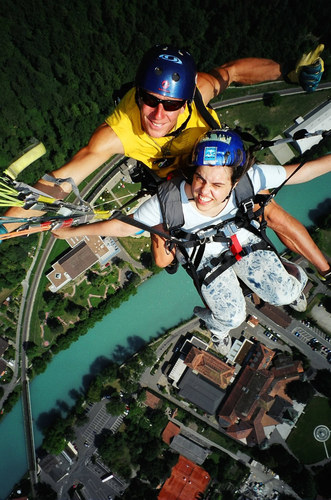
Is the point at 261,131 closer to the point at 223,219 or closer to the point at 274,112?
the point at 274,112

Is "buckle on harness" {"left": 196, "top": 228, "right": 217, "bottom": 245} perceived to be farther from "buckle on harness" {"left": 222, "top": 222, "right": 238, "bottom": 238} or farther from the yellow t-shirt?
the yellow t-shirt

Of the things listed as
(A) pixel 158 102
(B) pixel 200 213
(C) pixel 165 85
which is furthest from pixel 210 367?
(C) pixel 165 85

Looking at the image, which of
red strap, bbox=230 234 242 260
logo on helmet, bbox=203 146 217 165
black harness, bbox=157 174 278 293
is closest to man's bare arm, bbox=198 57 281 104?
logo on helmet, bbox=203 146 217 165

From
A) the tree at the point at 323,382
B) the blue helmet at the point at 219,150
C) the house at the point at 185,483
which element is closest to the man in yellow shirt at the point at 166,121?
the blue helmet at the point at 219,150

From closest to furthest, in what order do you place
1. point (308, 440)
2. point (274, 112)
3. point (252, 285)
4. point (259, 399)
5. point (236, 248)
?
point (236, 248)
point (252, 285)
point (308, 440)
point (259, 399)
point (274, 112)

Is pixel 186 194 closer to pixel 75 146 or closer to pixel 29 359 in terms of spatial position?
pixel 75 146

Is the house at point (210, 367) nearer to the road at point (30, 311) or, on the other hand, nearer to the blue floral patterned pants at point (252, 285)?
the road at point (30, 311)

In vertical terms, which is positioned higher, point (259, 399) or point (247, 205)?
point (247, 205)

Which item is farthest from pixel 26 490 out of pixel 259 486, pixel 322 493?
pixel 322 493
